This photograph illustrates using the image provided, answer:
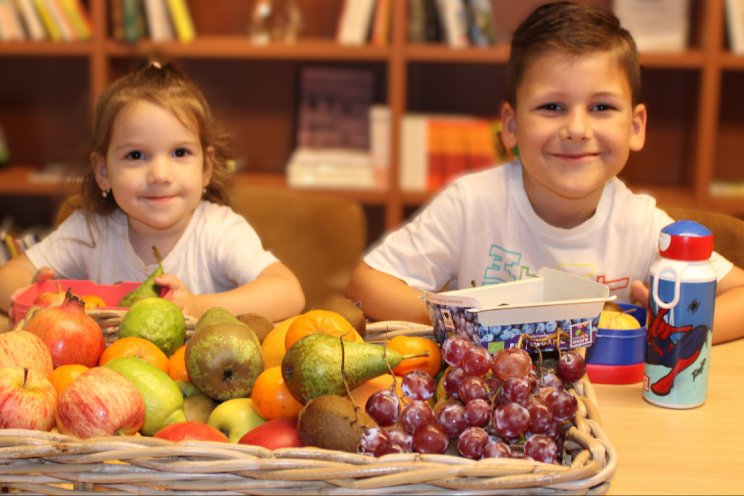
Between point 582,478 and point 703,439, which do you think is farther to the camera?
point 703,439

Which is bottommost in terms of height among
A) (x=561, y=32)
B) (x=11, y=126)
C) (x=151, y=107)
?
(x=11, y=126)

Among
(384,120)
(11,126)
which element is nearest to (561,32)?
(384,120)

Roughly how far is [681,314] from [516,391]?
0.82 feet

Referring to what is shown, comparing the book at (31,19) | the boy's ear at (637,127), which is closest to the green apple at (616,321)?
the boy's ear at (637,127)

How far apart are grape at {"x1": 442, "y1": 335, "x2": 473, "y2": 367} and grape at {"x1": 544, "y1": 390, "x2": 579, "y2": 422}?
0.34 feet

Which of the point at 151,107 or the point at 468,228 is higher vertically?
the point at 151,107

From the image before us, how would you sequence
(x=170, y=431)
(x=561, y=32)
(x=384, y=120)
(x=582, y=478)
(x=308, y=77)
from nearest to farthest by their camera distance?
(x=582, y=478) → (x=170, y=431) → (x=561, y=32) → (x=384, y=120) → (x=308, y=77)

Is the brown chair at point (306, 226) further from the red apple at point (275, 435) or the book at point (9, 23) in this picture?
the book at point (9, 23)

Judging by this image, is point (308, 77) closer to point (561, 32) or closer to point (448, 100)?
point (448, 100)

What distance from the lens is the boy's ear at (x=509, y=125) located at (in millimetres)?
1634

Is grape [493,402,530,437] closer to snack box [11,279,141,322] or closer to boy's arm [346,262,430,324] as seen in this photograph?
boy's arm [346,262,430,324]

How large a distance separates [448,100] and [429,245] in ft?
6.28

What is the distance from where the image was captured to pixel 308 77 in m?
3.46

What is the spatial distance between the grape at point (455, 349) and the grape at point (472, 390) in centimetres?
4
